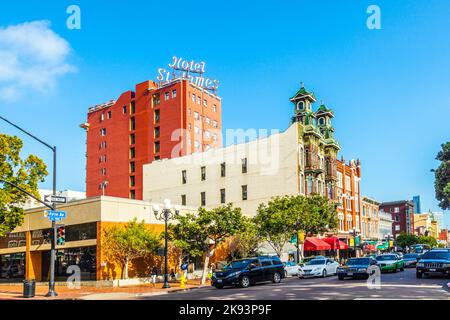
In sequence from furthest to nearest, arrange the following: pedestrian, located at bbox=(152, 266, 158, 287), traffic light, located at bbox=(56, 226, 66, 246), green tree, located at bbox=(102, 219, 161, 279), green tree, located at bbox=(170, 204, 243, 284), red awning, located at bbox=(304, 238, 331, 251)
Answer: red awning, located at bbox=(304, 238, 331, 251)
green tree, located at bbox=(170, 204, 243, 284)
pedestrian, located at bbox=(152, 266, 158, 287)
green tree, located at bbox=(102, 219, 161, 279)
traffic light, located at bbox=(56, 226, 66, 246)

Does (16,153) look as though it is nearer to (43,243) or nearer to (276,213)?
(43,243)

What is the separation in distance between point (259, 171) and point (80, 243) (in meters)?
29.4

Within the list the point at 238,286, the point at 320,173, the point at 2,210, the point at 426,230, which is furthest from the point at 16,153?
the point at 426,230

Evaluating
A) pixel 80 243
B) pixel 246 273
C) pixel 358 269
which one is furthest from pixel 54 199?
pixel 358 269

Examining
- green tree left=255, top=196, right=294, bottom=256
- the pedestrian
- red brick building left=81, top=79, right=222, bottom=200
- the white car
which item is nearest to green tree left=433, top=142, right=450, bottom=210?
green tree left=255, top=196, right=294, bottom=256

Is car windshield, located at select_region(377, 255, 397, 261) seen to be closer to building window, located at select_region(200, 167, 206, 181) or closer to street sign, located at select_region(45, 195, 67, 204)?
street sign, located at select_region(45, 195, 67, 204)

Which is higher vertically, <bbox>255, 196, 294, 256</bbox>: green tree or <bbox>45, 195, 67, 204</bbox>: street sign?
<bbox>45, 195, 67, 204</bbox>: street sign

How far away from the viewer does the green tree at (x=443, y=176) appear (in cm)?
5088

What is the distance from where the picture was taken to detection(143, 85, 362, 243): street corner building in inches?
2397

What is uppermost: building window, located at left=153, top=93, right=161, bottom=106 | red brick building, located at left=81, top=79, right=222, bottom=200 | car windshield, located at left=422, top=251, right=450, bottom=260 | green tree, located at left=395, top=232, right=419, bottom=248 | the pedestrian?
building window, located at left=153, top=93, right=161, bottom=106

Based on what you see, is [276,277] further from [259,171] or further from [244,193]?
[244,193]

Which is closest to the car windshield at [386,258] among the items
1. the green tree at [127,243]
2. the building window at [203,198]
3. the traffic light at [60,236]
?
the green tree at [127,243]

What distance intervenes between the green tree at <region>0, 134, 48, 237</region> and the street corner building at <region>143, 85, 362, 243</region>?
101ft

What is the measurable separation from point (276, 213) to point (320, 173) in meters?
20.4
